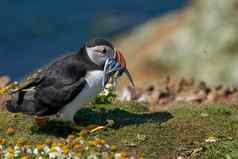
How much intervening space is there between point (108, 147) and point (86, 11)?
83.6 feet

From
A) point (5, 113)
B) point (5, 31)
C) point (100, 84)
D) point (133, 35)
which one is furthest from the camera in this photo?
point (5, 31)

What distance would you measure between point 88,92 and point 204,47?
1127 cm

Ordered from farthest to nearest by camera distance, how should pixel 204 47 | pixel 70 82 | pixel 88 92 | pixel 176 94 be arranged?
pixel 204 47
pixel 176 94
pixel 70 82
pixel 88 92

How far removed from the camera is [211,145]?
10.7 m

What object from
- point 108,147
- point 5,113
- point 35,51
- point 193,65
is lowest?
point 108,147

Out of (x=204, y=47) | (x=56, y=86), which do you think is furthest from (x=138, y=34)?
(x=56, y=86)

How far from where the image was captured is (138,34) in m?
29.3

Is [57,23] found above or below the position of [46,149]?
above

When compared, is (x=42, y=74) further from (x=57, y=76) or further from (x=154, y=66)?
(x=154, y=66)

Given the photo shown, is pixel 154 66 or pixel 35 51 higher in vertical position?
pixel 35 51

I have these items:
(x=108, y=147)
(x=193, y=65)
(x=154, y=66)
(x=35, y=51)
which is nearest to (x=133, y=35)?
(x=35, y=51)

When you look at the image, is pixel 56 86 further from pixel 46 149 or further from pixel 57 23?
pixel 57 23

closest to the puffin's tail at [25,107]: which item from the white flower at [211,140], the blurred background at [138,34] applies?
the white flower at [211,140]

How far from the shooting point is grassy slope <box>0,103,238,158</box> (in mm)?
10625
